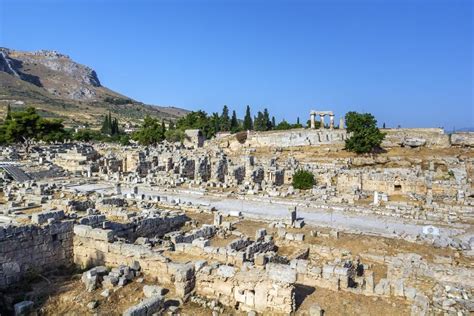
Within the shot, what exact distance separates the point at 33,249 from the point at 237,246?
643 cm

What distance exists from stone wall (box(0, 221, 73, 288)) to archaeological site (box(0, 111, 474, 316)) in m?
0.03

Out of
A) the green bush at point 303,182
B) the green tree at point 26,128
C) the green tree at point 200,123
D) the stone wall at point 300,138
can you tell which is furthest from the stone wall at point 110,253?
the green tree at point 200,123

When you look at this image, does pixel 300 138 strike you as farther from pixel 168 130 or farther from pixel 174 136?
pixel 168 130

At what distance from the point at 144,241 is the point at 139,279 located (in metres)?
3.50

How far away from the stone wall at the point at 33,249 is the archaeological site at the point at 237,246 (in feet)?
0.10

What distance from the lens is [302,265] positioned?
11.6m

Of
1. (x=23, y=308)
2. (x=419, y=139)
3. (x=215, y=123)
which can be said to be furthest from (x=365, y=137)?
(x=23, y=308)

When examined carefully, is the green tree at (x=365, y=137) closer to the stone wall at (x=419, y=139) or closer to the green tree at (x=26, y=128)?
the stone wall at (x=419, y=139)

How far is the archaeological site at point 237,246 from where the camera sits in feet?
33.1

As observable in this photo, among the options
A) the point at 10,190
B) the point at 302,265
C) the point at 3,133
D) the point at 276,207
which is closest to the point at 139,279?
the point at 302,265

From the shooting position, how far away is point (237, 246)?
14766mm

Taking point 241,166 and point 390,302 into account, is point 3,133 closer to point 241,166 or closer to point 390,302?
point 241,166

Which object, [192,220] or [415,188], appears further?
[415,188]

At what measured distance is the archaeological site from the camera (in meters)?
10.1
